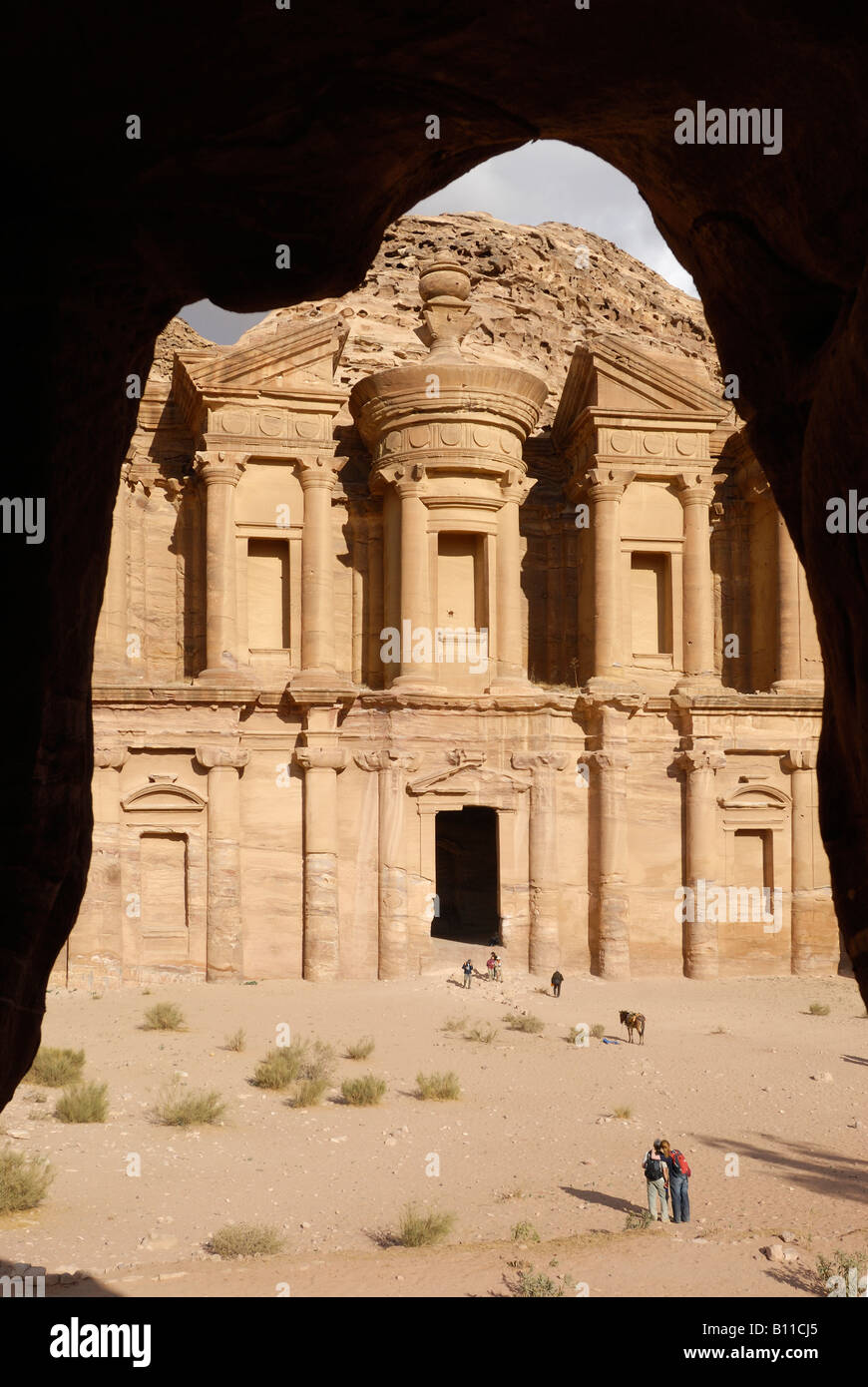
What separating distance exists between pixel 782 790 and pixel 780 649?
3.19m

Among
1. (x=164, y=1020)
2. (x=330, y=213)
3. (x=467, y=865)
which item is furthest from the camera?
(x=467, y=865)

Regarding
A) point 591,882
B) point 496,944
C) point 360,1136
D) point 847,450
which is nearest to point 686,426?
point 591,882

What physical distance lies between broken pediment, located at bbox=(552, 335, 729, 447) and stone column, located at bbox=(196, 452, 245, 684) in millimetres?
7528

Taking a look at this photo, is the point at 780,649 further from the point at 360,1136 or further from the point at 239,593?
the point at 360,1136

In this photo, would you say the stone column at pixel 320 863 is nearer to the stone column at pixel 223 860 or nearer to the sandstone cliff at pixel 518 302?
the stone column at pixel 223 860

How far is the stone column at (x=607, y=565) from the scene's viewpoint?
22.5 metres

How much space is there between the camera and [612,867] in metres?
21.5

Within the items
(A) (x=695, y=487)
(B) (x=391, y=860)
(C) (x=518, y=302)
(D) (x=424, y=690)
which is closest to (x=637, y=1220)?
(B) (x=391, y=860)

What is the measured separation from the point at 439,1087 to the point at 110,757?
944 centimetres

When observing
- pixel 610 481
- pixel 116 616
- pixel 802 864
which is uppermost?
pixel 610 481

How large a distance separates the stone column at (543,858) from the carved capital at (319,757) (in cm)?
341

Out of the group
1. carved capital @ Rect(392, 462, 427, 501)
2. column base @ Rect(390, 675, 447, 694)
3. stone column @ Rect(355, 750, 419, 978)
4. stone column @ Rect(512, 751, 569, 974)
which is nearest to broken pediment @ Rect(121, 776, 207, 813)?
stone column @ Rect(355, 750, 419, 978)

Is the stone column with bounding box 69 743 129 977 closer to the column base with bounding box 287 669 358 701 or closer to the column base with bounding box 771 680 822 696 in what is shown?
Answer: the column base with bounding box 287 669 358 701

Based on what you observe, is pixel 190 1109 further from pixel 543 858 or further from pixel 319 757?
pixel 543 858
